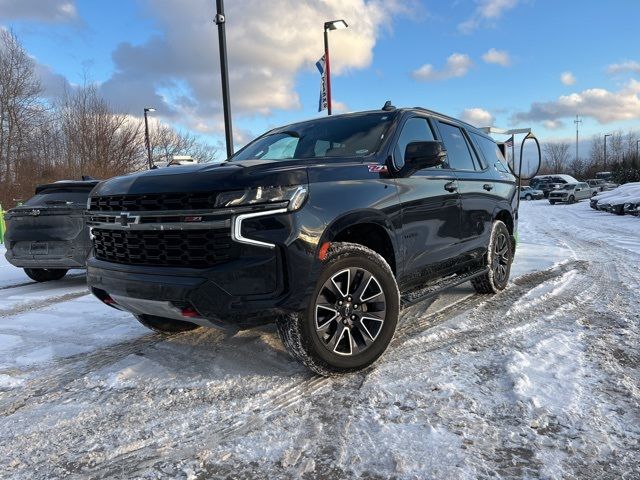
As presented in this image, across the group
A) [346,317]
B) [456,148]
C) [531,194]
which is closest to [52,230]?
[346,317]

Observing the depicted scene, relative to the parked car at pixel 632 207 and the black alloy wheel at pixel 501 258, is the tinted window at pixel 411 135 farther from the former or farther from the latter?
the parked car at pixel 632 207

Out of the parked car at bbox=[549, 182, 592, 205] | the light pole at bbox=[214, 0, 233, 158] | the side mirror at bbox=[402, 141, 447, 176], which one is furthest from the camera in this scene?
the parked car at bbox=[549, 182, 592, 205]

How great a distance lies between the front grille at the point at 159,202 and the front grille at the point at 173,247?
0.47 feet

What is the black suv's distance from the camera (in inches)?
112

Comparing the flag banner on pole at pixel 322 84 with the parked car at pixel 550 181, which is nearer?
the flag banner on pole at pixel 322 84

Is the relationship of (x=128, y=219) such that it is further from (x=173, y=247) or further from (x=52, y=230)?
(x=52, y=230)

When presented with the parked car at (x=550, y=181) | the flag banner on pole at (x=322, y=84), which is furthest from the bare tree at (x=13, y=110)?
the parked car at (x=550, y=181)

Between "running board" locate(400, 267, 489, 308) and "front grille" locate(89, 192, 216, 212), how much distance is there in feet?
5.78

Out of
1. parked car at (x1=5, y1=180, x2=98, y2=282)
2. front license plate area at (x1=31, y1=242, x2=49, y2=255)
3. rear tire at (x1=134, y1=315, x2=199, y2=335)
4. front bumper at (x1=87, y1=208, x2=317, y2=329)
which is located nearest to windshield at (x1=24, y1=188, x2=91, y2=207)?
parked car at (x1=5, y1=180, x2=98, y2=282)

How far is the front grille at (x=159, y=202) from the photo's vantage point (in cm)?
288

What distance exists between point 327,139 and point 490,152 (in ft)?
8.91

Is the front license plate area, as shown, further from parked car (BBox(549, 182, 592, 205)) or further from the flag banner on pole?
parked car (BBox(549, 182, 592, 205))

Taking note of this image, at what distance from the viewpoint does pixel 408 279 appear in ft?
12.9

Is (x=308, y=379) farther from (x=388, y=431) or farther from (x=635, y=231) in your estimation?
(x=635, y=231)
